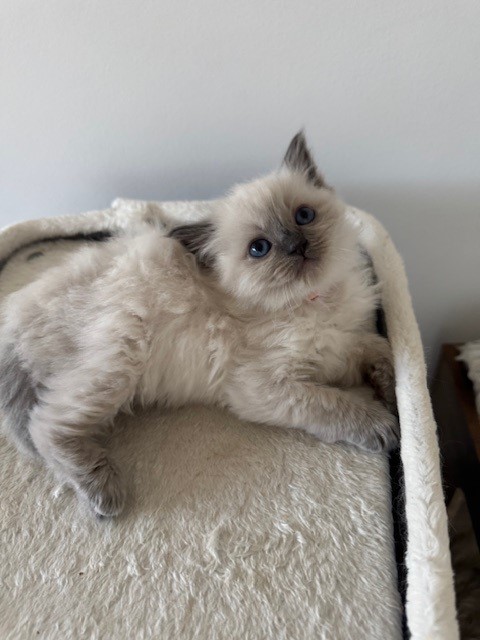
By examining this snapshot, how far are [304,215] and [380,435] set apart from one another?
1.67 ft

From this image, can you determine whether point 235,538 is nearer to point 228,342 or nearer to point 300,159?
point 228,342

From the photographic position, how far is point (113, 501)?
0.96 m

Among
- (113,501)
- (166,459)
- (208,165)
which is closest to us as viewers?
(113,501)

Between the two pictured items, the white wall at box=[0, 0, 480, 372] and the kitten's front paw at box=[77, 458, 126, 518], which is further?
the white wall at box=[0, 0, 480, 372]

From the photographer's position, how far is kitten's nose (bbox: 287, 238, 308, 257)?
1.02m

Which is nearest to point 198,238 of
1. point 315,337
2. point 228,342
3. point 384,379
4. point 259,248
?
point 259,248

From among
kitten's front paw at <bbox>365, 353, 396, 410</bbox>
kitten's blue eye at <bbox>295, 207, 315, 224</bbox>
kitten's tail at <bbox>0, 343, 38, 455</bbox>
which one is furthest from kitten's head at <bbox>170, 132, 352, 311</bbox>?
kitten's tail at <bbox>0, 343, 38, 455</bbox>

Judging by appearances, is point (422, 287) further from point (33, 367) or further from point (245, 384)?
point (33, 367)

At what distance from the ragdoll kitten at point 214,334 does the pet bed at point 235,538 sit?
61mm

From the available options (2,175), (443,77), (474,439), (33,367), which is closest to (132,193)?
(2,175)

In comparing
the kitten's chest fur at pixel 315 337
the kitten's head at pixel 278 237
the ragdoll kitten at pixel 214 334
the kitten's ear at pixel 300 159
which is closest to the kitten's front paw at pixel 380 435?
the ragdoll kitten at pixel 214 334

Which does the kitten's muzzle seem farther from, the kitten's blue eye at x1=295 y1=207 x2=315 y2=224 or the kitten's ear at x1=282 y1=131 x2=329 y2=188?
the kitten's ear at x1=282 y1=131 x2=329 y2=188

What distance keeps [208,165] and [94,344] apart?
2.16 feet

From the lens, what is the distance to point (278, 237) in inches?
40.6
